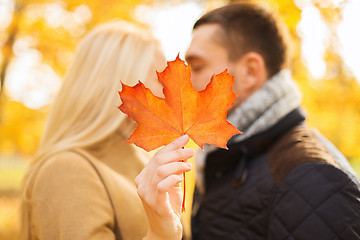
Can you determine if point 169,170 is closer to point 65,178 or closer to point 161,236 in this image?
point 161,236

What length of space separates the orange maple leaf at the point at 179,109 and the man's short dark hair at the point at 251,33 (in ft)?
4.23

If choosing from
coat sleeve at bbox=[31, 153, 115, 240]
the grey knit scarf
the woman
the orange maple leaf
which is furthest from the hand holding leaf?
the grey knit scarf

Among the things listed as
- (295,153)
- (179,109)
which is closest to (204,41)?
(295,153)

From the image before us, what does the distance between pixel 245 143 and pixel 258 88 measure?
1.53ft


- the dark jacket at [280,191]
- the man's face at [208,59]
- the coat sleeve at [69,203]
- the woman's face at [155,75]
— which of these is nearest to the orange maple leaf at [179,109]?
the coat sleeve at [69,203]

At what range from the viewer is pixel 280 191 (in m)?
1.50

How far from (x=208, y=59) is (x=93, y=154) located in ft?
3.54

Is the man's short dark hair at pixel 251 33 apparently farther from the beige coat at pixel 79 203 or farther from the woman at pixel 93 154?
the beige coat at pixel 79 203

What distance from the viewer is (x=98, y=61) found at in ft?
5.90

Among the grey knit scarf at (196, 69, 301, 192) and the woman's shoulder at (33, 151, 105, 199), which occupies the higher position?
the grey knit scarf at (196, 69, 301, 192)

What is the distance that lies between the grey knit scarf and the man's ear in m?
0.07

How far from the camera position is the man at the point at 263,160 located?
4.45 feet

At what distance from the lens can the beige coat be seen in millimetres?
1312

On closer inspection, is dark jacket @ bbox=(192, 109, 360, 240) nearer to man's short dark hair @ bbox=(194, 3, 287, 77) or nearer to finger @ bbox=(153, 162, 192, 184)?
man's short dark hair @ bbox=(194, 3, 287, 77)
